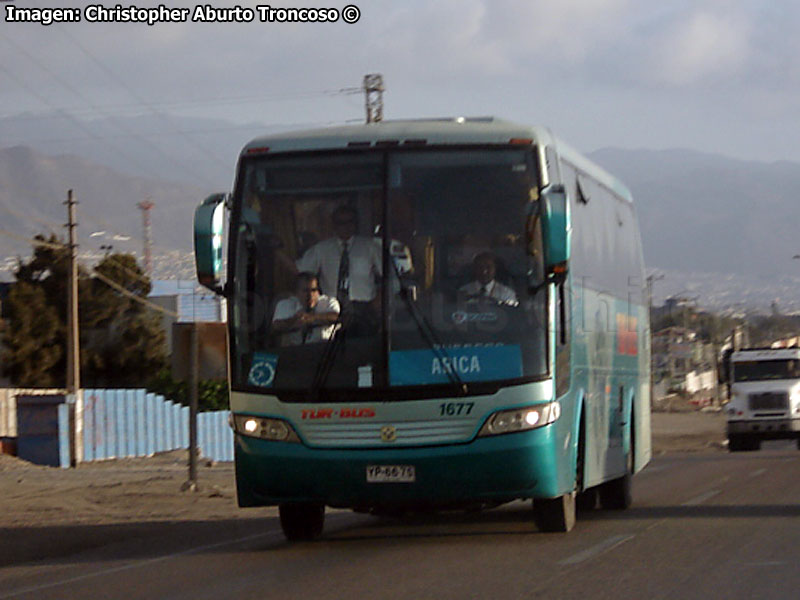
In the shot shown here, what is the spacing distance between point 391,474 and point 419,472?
22cm

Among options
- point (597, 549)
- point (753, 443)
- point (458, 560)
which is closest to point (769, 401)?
point (753, 443)

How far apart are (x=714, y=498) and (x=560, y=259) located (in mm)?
7730

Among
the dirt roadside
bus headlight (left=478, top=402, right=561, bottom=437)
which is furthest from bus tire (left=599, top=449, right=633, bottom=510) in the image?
bus headlight (left=478, top=402, right=561, bottom=437)

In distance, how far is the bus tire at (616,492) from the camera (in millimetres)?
17406

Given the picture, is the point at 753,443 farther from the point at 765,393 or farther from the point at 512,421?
the point at 512,421

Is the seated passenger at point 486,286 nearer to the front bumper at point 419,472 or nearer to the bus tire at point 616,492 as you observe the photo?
the front bumper at point 419,472

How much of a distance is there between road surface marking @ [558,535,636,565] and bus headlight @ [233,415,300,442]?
93.3 inches

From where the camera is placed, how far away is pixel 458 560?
11.7 meters

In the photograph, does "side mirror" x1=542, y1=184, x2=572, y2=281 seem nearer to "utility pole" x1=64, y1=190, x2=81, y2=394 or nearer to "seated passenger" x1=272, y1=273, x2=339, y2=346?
"seated passenger" x1=272, y1=273, x2=339, y2=346

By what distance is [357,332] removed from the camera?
12.2 metres

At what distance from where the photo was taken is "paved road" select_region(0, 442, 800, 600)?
1002 centimetres

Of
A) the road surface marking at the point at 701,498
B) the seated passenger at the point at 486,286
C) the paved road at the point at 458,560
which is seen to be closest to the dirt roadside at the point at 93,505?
the paved road at the point at 458,560

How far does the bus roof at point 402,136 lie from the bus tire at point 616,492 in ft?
18.3

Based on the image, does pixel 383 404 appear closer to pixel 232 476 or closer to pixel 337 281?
→ pixel 337 281
